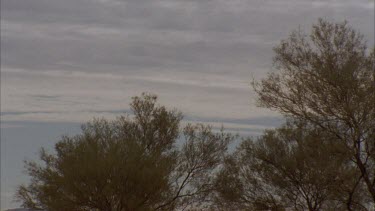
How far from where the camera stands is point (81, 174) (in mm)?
38125

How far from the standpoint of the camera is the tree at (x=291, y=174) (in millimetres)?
36969

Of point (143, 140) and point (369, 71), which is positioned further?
point (143, 140)

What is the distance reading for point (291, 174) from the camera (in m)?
41.0

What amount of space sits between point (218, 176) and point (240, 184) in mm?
2035

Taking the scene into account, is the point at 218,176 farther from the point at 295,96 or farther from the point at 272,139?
the point at 295,96

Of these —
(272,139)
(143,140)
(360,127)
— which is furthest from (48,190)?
(360,127)

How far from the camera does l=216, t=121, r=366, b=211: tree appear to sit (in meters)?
37.0

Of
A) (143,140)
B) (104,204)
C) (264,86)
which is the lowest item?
(104,204)

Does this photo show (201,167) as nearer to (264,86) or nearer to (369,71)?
(264,86)

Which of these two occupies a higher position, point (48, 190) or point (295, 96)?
point (295, 96)

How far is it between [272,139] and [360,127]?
26.5ft

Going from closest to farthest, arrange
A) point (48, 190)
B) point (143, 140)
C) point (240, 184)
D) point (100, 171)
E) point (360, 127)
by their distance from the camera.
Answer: point (360, 127), point (100, 171), point (48, 190), point (240, 184), point (143, 140)

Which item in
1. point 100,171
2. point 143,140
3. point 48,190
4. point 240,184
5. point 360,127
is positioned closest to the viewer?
point 360,127

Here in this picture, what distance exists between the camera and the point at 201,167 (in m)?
46.4
